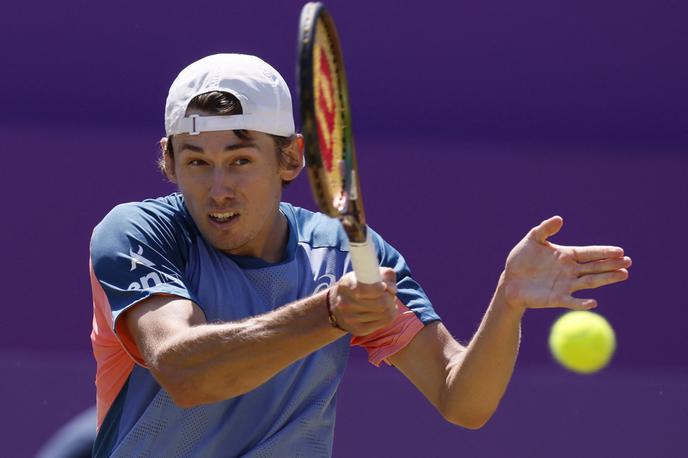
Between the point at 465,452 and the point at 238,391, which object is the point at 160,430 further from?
the point at 465,452

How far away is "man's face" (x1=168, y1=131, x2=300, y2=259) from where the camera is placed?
8.86 feet

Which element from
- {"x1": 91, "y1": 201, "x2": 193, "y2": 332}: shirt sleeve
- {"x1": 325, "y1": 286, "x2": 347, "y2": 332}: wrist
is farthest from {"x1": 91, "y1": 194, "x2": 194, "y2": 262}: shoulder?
{"x1": 325, "y1": 286, "x2": 347, "y2": 332}: wrist

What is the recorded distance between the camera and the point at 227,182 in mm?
2697

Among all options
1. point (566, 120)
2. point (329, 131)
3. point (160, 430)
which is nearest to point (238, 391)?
point (160, 430)

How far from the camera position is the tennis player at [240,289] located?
Result: 261 centimetres

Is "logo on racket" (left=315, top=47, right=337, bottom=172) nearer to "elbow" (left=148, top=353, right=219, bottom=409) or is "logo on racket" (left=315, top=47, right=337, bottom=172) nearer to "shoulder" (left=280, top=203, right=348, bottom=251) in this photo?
"elbow" (left=148, top=353, right=219, bottom=409)

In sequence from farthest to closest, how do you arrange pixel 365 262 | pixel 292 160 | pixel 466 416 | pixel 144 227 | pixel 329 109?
1. pixel 292 160
2. pixel 466 416
3. pixel 144 227
4. pixel 329 109
5. pixel 365 262

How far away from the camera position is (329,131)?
2.21 m

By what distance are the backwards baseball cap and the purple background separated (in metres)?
2.13

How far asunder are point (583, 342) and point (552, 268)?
209 centimetres

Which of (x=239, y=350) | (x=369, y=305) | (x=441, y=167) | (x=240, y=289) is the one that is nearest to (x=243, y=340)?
(x=239, y=350)

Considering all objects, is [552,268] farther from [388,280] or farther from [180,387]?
[180,387]

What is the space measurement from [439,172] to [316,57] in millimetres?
2850

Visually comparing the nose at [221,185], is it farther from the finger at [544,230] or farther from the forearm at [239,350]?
the finger at [544,230]
